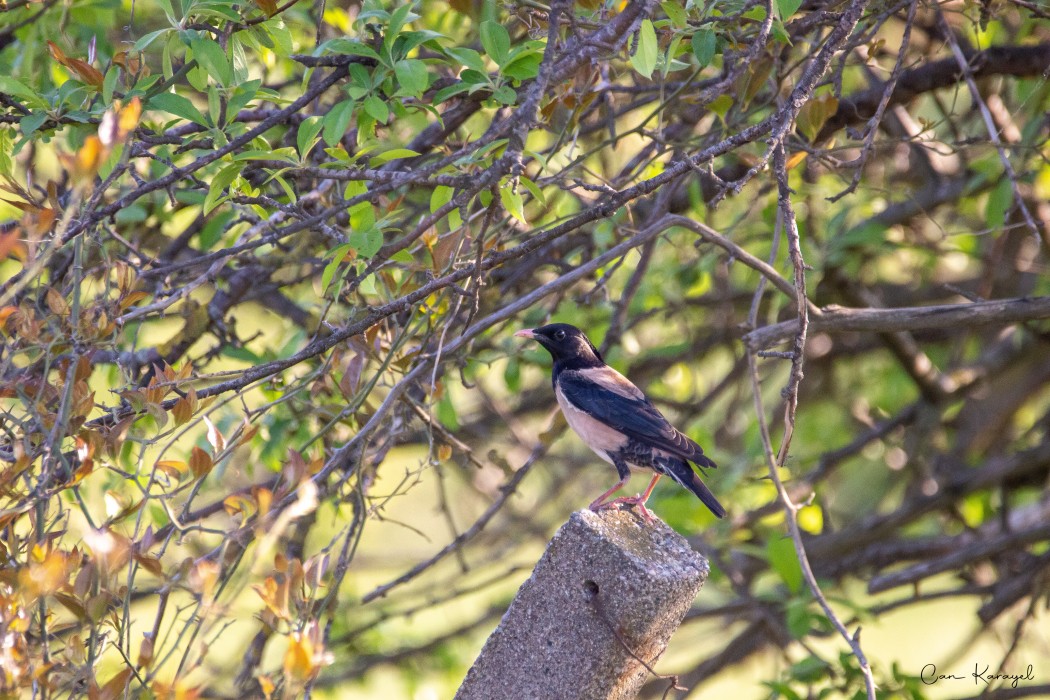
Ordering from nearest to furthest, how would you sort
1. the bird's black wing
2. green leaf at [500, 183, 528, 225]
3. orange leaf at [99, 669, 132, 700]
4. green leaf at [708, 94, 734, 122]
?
orange leaf at [99, 669, 132, 700] < green leaf at [500, 183, 528, 225] < green leaf at [708, 94, 734, 122] < the bird's black wing

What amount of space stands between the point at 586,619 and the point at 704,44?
6.78 ft

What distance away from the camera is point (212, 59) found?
324 cm

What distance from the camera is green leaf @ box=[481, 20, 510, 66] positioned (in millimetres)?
3400

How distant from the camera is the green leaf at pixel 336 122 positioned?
11.1ft

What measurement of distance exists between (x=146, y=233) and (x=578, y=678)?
377 centimetres

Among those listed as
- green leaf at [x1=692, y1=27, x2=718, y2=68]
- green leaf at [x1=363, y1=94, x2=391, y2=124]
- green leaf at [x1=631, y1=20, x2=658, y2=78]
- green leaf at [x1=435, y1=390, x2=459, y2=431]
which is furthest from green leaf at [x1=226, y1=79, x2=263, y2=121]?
green leaf at [x1=435, y1=390, x2=459, y2=431]

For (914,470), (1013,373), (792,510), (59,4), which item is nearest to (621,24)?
(792,510)

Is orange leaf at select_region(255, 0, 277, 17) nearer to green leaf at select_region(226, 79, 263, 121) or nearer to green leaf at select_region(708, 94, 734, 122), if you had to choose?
green leaf at select_region(226, 79, 263, 121)

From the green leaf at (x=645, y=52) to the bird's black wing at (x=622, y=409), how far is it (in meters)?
1.96

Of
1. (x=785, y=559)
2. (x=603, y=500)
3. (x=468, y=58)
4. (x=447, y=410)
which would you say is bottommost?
(x=785, y=559)

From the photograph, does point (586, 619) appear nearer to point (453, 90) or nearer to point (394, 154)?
point (394, 154)

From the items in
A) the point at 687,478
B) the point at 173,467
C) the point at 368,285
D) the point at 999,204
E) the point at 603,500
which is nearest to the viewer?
the point at 173,467

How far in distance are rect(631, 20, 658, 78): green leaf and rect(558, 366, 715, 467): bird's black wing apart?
196 centimetres
